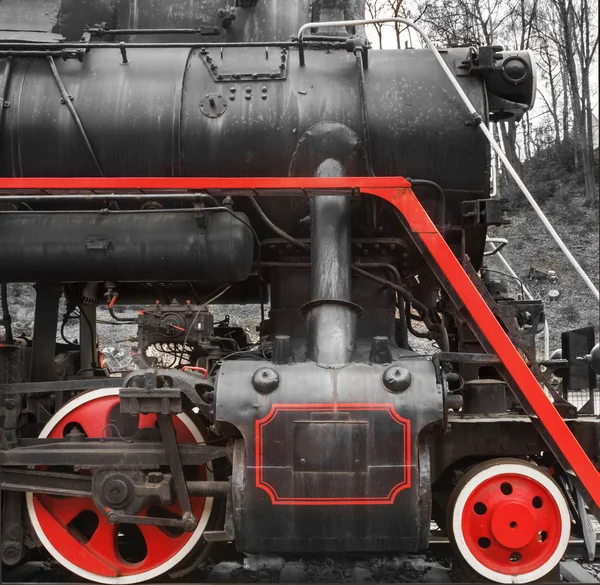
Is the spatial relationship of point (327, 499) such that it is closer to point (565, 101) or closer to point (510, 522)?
point (510, 522)

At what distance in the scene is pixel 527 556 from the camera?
3400 millimetres

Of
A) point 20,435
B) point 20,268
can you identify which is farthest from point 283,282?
point 20,435

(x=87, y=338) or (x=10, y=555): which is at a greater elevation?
(x=87, y=338)

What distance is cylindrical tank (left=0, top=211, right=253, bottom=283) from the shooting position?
3596 mm

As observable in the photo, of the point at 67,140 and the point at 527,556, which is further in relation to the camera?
the point at 67,140

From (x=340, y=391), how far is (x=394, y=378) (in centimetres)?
29

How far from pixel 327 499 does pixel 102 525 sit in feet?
4.90

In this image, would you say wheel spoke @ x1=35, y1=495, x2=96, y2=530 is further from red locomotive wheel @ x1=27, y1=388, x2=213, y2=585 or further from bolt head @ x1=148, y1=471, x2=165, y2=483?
bolt head @ x1=148, y1=471, x2=165, y2=483

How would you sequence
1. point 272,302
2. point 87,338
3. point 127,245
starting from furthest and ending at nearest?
point 87,338, point 272,302, point 127,245

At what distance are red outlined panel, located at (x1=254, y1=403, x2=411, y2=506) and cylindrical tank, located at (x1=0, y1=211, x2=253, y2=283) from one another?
949mm

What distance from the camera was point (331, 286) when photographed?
139 inches

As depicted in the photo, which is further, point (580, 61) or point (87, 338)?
point (580, 61)

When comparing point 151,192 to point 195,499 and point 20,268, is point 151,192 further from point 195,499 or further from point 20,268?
point 195,499

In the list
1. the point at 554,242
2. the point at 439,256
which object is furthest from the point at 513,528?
the point at 554,242
